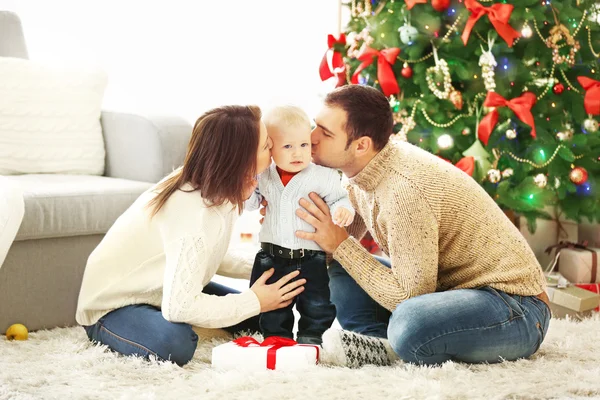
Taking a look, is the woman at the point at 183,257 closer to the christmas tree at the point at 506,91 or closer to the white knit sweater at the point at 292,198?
the white knit sweater at the point at 292,198

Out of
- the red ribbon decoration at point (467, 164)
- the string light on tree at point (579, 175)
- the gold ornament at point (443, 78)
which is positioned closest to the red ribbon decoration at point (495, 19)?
the gold ornament at point (443, 78)

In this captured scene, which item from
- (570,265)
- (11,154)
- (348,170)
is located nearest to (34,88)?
(11,154)

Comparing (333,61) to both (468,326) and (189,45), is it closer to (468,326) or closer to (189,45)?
(189,45)

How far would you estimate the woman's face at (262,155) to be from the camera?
182 cm

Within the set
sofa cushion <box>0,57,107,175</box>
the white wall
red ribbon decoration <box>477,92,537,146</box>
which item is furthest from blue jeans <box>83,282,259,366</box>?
the white wall

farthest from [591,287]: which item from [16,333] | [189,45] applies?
[189,45]

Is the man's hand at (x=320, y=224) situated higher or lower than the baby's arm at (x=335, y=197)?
lower

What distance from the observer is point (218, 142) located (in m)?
1.79

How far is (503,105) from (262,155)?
3.89ft

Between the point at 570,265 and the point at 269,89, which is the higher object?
the point at 269,89

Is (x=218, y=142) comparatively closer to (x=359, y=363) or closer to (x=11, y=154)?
(x=359, y=363)

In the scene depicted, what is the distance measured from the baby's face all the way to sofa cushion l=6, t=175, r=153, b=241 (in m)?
0.61

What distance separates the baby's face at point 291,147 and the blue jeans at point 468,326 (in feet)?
1.38

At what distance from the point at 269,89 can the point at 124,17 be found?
2.80 feet
